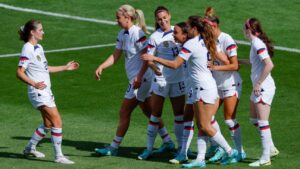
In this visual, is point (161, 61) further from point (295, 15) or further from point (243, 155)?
point (295, 15)

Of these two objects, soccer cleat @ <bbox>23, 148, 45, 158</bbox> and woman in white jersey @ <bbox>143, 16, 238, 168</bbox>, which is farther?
soccer cleat @ <bbox>23, 148, 45, 158</bbox>

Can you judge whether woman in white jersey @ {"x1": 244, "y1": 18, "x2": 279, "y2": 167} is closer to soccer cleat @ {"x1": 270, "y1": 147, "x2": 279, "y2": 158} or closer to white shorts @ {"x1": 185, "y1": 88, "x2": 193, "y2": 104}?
soccer cleat @ {"x1": 270, "y1": 147, "x2": 279, "y2": 158}

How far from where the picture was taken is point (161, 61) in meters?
14.7

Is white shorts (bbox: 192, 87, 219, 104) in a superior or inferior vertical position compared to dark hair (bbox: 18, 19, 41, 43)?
inferior

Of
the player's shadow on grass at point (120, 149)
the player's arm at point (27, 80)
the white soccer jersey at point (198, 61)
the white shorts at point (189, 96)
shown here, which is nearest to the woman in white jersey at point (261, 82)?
the white soccer jersey at point (198, 61)

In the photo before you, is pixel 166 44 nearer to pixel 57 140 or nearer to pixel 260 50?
pixel 260 50

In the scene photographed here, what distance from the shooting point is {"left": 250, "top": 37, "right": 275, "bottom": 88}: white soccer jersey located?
1498 cm

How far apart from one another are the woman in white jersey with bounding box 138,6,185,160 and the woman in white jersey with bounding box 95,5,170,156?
0.96 feet

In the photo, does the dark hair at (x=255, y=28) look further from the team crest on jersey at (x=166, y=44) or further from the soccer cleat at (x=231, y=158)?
the soccer cleat at (x=231, y=158)

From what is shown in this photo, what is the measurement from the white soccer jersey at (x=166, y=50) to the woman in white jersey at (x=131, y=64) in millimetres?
309

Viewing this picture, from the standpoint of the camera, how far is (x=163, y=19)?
15625mm

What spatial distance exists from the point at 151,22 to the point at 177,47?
44.6 feet

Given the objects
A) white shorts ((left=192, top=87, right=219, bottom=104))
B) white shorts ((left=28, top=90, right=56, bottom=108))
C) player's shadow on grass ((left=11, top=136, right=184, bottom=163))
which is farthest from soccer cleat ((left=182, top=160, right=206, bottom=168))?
white shorts ((left=28, top=90, right=56, bottom=108))

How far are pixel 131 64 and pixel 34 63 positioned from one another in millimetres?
1696
